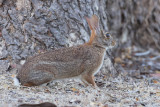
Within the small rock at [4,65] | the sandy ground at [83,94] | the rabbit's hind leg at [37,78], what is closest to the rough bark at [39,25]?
the small rock at [4,65]

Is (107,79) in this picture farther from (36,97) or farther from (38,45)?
(36,97)

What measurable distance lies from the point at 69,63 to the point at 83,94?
2.22ft

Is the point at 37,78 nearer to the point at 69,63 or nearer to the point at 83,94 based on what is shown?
the point at 69,63

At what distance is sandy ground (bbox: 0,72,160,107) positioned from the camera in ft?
16.0

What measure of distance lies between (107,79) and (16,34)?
2087mm

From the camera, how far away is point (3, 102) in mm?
4664

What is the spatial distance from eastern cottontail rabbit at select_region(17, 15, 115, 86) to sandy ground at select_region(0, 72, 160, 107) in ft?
0.66

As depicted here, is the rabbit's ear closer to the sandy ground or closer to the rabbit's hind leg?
the sandy ground

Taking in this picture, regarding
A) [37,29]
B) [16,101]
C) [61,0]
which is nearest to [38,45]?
[37,29]

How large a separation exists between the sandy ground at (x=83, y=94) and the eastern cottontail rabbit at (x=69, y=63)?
0.66 ft

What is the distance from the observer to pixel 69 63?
5.80 metres

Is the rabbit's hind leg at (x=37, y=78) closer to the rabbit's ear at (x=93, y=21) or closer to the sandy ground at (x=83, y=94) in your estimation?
the sandy ground at (x=83, y=94)

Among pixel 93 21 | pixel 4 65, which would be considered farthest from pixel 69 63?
pixel 4 65

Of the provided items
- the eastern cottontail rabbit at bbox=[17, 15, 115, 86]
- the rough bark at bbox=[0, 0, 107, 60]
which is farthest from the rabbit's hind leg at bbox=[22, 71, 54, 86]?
the rough bark at bbox=[0, 0, 107, 60]
